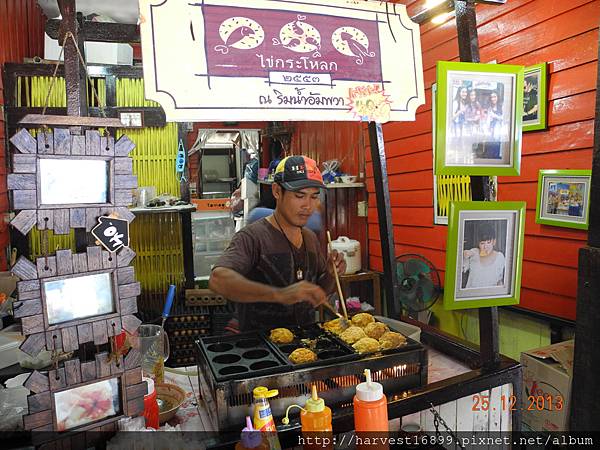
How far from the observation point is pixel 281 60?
1501 mm

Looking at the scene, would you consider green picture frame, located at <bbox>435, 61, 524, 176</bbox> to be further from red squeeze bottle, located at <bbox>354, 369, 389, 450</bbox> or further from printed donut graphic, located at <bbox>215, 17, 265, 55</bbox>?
red squeeze bottle, located at <bbox>354, 369, 389, 450</bbox>

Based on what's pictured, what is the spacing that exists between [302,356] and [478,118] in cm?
113

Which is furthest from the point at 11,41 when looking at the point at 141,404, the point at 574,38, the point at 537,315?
the point at 537,315

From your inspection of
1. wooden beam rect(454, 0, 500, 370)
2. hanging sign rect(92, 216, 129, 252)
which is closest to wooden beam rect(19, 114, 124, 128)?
hanging sign rect(92, 216, 129, 252)

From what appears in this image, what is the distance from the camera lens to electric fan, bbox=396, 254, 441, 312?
3.49 meters

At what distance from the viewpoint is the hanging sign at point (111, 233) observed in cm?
124

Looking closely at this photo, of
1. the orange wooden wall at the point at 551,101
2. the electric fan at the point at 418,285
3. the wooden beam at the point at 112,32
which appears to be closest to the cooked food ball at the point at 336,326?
the wooden beam at the point at 112,32

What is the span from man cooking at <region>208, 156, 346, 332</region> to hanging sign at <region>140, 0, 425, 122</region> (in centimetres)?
79

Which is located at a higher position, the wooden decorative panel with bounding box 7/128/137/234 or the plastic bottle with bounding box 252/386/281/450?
the wooden decorative panel with bounding box 7/128/137/234

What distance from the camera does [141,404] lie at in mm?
1349

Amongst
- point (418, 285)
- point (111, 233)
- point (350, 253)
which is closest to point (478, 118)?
point (111, 233)

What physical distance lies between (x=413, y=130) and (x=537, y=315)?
2.23 metres

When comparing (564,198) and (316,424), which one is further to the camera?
(564,198)

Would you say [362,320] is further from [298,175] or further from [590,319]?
[590,319]
